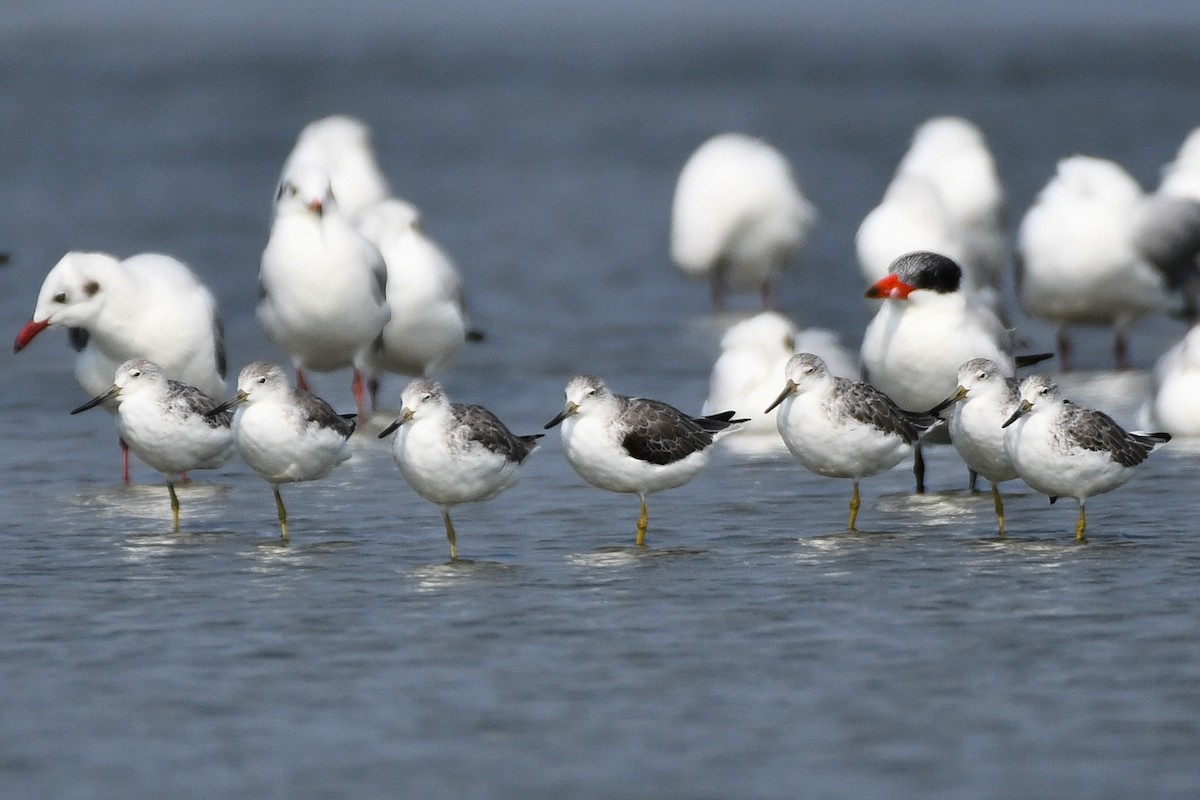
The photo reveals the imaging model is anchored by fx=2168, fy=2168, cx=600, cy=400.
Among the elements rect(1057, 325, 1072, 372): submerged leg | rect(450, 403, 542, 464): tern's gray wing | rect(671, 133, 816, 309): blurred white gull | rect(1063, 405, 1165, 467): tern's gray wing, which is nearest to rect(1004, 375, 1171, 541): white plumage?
rect(1063, 405, 1165, 467): tern's gray wing

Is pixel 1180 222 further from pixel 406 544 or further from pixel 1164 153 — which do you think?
pixel 1164 153

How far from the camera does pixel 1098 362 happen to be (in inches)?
632

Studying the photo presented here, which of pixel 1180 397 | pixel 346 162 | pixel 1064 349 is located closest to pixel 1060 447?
pixel 1180 397

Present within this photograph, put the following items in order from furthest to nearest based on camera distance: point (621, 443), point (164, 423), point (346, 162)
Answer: point (346, 162)
point (164, 423)
point (621, 443)

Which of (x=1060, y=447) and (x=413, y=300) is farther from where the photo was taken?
(x=413, y=300)

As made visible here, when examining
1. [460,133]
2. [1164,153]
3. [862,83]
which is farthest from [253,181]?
[862,83]

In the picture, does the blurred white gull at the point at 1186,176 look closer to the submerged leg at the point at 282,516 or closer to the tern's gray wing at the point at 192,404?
the tern's gray wing at the point at 192,404

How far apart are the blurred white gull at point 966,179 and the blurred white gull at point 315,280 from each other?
5.97 m

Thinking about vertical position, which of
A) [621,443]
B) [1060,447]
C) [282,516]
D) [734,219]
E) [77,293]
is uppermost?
[734,219]

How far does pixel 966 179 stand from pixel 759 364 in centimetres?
572

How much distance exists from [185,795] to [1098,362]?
11075 mm

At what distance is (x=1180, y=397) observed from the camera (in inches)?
467

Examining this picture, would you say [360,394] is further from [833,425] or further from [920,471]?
[833,425]

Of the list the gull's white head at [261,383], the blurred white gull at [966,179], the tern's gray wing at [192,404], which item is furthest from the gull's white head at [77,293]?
the blurred white gull at [966,179]
